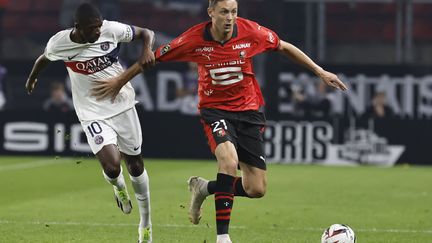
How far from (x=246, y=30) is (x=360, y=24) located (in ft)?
42.3

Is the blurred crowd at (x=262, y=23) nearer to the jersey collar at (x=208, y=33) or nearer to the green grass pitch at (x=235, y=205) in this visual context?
the green grass pitch at (x=235, y=205)

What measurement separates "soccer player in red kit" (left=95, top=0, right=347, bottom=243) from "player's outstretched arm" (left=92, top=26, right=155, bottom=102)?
1 cm

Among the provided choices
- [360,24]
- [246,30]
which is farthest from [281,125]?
[246,30]

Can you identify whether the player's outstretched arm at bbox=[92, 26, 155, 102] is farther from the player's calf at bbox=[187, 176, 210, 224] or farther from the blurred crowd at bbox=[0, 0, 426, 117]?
the blurred crowd at bbox=[0, 0, 426, 117]

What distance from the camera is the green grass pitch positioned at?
1165 centimetres

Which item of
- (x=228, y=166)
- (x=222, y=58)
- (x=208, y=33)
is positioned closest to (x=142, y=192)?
(x=228, y=166)

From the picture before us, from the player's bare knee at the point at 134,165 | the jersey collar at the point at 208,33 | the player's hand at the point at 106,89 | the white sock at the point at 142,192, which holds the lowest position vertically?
the white sock at the point at 142,192

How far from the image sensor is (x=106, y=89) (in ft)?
35.1

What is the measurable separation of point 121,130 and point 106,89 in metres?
0.44

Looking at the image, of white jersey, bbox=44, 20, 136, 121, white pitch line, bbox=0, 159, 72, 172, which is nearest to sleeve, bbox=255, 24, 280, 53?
white jersey, bbox=44, 20, 136, 121

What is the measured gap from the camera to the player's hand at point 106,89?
10586 millimetres

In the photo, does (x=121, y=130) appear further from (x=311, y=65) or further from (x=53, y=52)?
(x=311, y=65)

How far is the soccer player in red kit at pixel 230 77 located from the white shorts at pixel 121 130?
0.28 metres

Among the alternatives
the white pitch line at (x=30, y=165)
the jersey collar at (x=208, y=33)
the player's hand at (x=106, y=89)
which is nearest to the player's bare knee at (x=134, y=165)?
the player's hand at (x=106, y=89)
